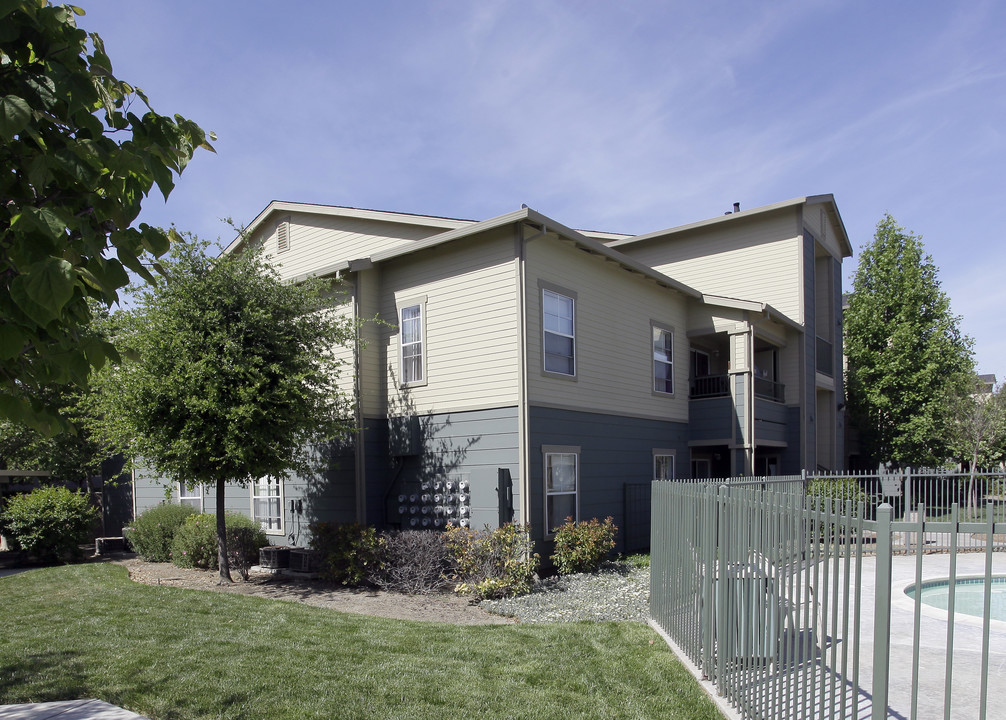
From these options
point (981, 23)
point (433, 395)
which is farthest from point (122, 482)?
point (981, 23)

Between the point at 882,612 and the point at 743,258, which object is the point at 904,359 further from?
the point at 882,612

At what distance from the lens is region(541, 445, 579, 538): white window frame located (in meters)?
13.9

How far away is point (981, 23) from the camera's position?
10.2 m

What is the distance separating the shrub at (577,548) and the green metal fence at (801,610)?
3778mm

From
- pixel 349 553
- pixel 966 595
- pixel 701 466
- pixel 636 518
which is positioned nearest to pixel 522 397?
pixel 349 553

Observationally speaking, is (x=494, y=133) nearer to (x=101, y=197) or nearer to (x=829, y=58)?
(x=829, y=58)

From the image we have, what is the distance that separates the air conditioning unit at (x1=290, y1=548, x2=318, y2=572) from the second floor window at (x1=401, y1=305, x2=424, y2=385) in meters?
3.90

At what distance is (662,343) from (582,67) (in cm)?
845

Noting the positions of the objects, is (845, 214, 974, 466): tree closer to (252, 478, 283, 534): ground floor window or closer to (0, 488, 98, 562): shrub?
(252, 478, 283, 534): ground floor window

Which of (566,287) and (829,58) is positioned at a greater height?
(829,58)

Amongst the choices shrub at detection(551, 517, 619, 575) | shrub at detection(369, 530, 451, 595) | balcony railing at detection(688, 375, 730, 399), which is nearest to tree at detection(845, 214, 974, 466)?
balcony railing at detection(688, 375, 730, 399)

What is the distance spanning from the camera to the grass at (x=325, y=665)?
6289mm

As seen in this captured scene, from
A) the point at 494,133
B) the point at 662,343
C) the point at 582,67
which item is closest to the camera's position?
the point at 582,67

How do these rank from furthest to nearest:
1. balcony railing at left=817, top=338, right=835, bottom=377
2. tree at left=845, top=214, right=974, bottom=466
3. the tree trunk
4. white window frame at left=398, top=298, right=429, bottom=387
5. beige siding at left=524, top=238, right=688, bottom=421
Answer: tree at left=845, top=214, right=974, bottom=466 < balcony railing at left=817, top=338, right=835, bottom=377 < white window frame at left=398, top=298, right=429, bottom=387 < beige siding at left=524, top=238, right=688, bottom=421 < the tree trunk
